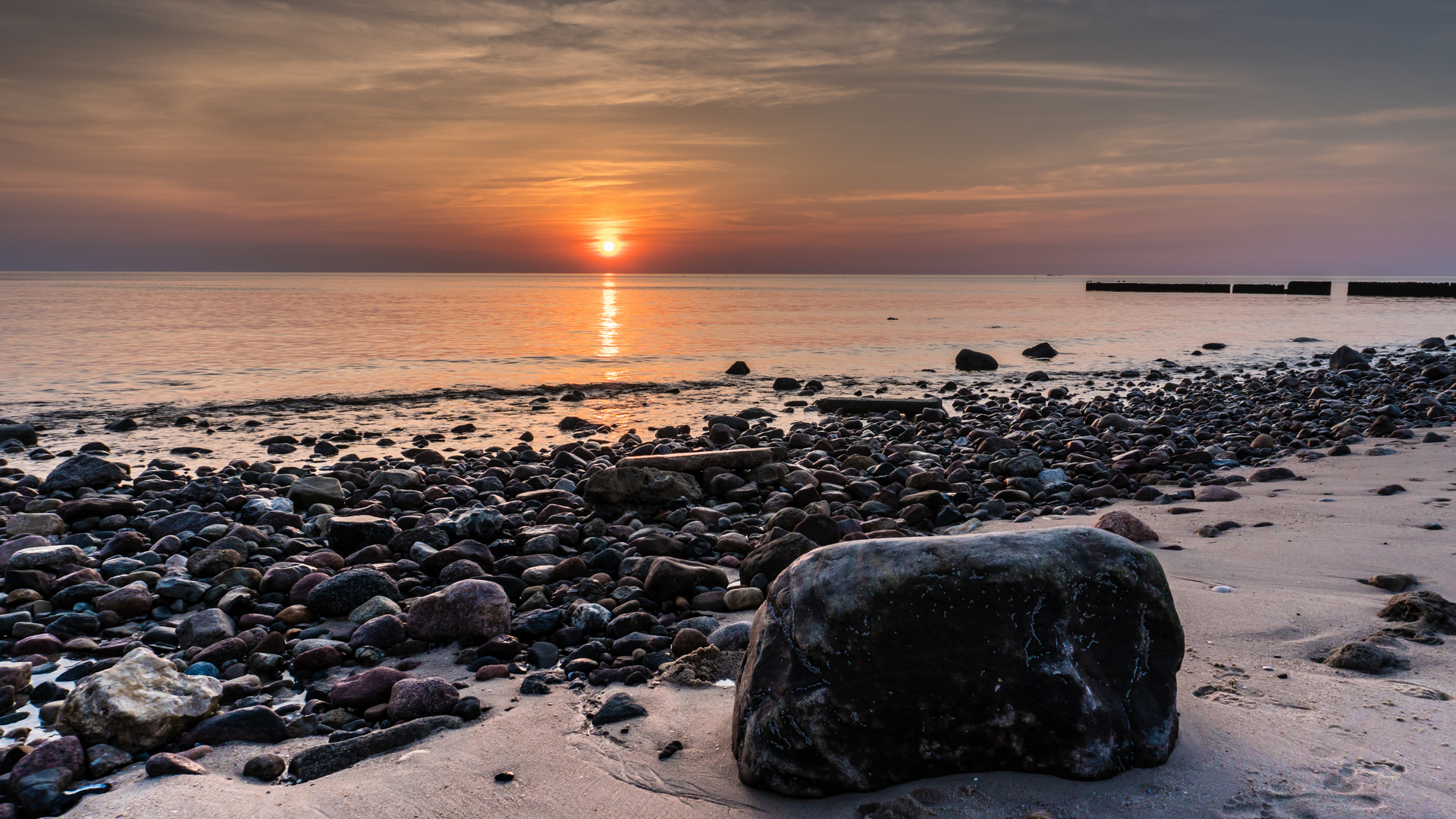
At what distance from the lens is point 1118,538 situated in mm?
2779

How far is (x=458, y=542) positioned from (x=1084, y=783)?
4354 mm

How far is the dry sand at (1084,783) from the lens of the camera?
235 cm

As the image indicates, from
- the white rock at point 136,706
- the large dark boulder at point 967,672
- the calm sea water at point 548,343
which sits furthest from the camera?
the calm sea water at point 548,343

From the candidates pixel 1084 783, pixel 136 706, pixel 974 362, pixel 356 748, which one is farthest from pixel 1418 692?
pixel 974 362

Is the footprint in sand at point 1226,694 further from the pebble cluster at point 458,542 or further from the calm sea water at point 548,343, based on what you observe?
the calm sea water at point 548,343

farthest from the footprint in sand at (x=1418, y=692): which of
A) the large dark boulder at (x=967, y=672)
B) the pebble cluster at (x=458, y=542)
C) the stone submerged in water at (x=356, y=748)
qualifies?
the stone submerged in water at (x=356, y=748)

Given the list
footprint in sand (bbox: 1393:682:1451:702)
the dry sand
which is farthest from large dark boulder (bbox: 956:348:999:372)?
footprint in sand (bbox: 1393:682:1451:702)

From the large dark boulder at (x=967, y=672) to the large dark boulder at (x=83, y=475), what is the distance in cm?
813

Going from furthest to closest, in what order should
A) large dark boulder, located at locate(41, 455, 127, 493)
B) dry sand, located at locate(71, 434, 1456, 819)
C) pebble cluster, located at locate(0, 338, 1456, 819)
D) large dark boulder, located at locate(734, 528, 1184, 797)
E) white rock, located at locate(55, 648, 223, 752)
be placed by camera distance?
large dark boulder, located at locate(41, 455, 127, 493) → pebble cluster, located at locate(0, 338, 1456, 819) → white rock, located at locate(55, 648, 223, 752) → large dark boulder, located at locate(734, 528, 1184, 797) → dry sand, located at locate(71, 434, 1456, 819)

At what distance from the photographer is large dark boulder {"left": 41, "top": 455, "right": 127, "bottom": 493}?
786cm

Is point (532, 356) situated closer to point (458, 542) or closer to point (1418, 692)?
point (458, 542)

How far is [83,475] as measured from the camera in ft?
26.2

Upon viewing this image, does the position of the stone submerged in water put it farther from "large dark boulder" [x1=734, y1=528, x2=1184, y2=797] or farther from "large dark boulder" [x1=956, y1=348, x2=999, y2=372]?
"large dark boulder" [x1=956, y1=348, x2=999, y2=372]

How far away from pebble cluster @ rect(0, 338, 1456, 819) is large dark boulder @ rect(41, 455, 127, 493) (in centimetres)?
3
